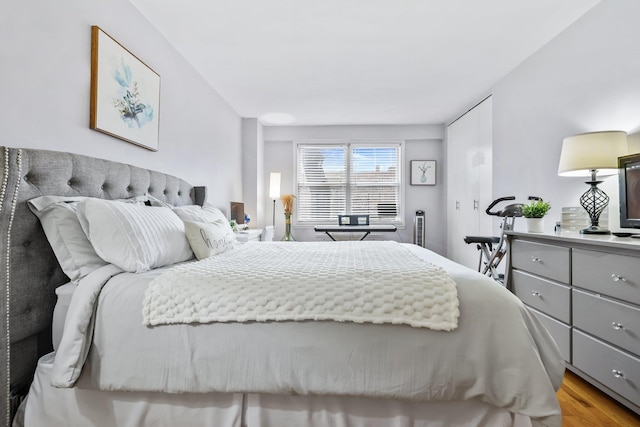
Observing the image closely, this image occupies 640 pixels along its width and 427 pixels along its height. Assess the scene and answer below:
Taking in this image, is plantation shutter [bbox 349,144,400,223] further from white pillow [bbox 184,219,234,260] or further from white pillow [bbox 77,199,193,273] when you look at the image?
white pillow [bbox 77,199,193,273]

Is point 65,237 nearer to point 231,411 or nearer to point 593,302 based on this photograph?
point 231,411

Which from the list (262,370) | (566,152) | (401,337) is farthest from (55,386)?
(566,152)

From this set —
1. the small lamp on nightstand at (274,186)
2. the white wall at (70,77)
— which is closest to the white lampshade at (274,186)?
the small lamp on nightstand at (274,186)

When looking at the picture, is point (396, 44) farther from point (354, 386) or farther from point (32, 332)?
point (32, 332)

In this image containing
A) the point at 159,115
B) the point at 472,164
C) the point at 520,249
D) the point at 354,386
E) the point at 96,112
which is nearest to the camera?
the point at 354,386

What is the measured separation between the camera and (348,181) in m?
5.65

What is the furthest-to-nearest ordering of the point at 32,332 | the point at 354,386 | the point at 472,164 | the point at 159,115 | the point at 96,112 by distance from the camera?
the point at 472,164, the point at 159,115, the point at 96,112, the point at 32,332, the point at 354,386

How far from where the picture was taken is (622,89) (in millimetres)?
2191

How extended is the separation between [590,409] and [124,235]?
7.92 ft

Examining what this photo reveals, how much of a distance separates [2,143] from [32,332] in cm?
82

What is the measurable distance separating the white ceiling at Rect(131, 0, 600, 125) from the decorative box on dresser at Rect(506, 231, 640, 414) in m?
1.72

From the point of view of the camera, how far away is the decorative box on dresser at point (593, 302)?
156cm

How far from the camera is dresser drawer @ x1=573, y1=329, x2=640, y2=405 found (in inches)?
60.6

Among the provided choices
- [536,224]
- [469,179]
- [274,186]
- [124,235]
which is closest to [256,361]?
[124,235]
